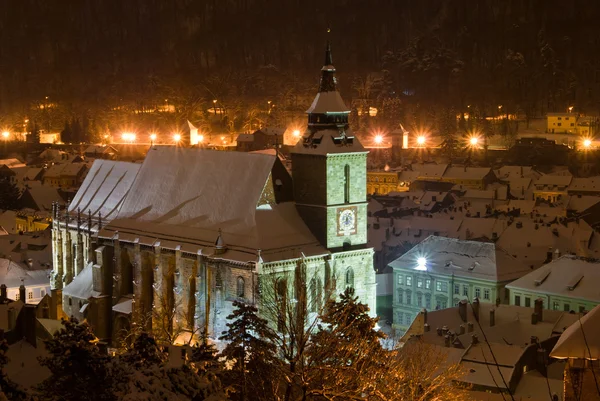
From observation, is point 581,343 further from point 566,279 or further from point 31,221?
point 31,221

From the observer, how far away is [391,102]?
162375 millimetres

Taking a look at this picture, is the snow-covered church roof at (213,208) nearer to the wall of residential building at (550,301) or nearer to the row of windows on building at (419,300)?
the wall of residential building at (550,301)

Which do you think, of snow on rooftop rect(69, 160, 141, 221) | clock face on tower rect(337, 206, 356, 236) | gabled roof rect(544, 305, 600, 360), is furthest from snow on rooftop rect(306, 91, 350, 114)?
gabled roof rect(544, 305, 600, 360)

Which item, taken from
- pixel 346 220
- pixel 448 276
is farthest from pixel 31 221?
pixel 346 220

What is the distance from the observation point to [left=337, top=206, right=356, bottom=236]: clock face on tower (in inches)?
2025

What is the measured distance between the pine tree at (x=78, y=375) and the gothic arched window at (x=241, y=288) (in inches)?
1024

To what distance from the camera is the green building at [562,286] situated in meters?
57.0

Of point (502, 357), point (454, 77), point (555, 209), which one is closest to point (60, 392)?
point (502, 357)

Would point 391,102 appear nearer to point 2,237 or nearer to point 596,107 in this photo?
point 596,107

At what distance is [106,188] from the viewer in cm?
6078

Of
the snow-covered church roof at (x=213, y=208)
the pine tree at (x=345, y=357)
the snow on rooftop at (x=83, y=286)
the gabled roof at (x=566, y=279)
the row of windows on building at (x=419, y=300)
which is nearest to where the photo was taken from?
the pine tree at (x=345, y=357)

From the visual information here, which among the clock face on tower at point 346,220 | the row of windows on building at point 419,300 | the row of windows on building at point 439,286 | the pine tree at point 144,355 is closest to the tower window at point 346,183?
the clock face on tower at point 346,220

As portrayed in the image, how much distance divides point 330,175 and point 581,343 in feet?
104

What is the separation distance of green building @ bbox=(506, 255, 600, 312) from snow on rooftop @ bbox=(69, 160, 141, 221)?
2057cm
